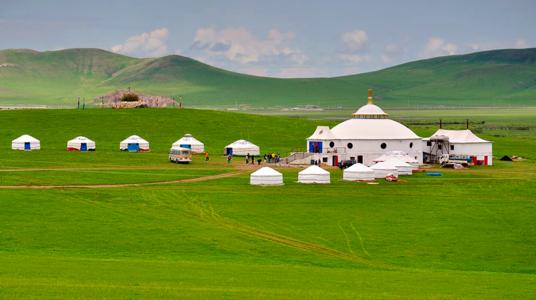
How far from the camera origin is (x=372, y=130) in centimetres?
12925

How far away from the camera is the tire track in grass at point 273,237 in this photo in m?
59.9

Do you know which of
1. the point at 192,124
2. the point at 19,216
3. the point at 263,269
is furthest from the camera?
the point at 192,124

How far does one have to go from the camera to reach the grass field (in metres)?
43.9

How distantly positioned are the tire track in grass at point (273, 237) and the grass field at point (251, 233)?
14 centimetres

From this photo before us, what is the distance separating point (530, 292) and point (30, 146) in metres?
108

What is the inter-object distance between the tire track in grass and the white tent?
38858mm

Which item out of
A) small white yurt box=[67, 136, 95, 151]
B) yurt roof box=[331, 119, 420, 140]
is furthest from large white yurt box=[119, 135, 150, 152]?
yurt roof box=[331, 119, 420, 140]

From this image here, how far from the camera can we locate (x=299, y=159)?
5049 inches

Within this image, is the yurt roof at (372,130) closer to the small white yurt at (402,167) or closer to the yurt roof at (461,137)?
the yurt roof at (461,137)

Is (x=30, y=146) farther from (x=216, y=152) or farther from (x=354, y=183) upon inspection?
(x=354, y=183)

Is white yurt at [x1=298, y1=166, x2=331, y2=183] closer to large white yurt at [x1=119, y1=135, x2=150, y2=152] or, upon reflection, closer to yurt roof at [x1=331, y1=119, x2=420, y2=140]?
yurt roof at [x1=331, y1=119, x2=420, y2=140]

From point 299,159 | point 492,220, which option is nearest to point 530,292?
point 492,220

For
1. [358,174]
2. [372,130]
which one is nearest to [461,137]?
[372,130]

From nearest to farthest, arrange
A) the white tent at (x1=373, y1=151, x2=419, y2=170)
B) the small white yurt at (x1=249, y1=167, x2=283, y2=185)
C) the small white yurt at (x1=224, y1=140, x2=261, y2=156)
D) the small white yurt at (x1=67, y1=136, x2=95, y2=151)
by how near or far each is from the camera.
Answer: the small white yurt at (x1=249, y1=167, x2=283, y2=185) → the white tent at (x1=373, y1=151, x2=419, y2=170) → the small white yurt at (x1=224, y1=140, x2=261, y2=156) → the small white yurt at (x1=67, y1=136, x2=95, y2=151)
